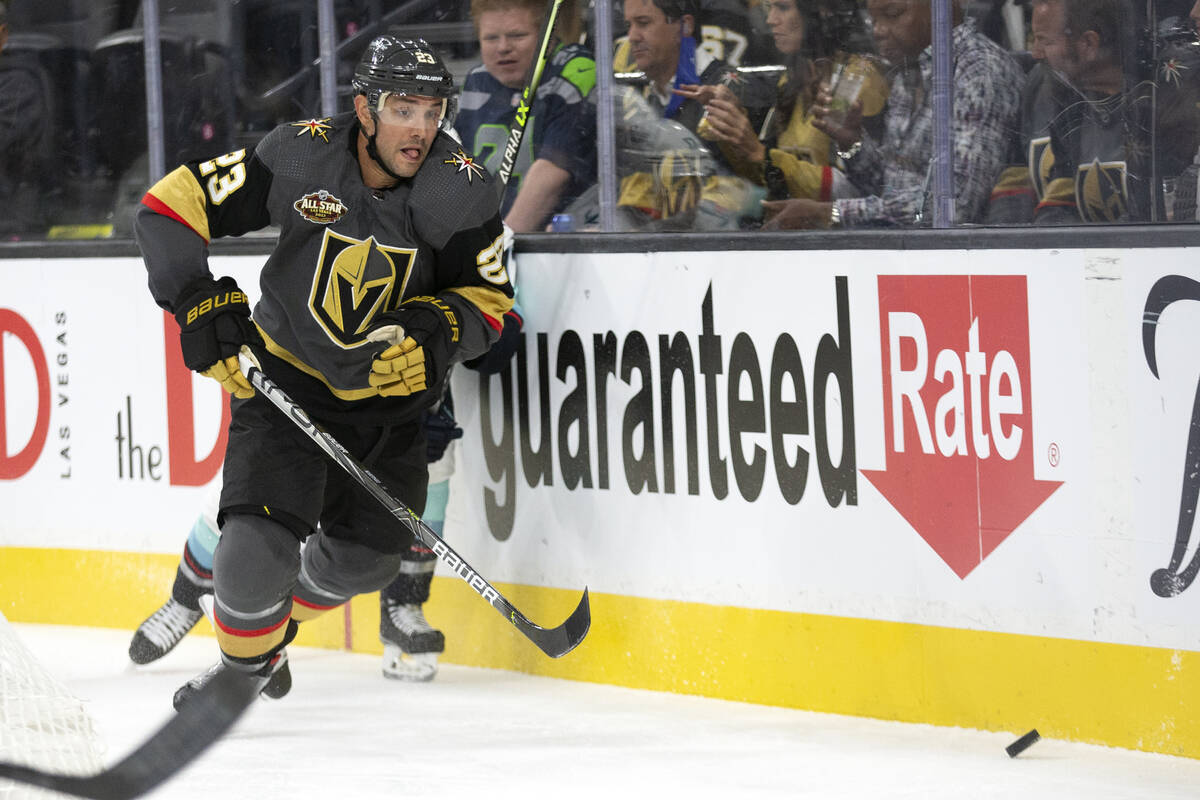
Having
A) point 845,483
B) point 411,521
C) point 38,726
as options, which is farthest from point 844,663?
point 38,726

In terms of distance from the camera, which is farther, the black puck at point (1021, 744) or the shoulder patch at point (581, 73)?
the shoulder patch at point (581, 73)

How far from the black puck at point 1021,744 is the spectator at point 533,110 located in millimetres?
1613

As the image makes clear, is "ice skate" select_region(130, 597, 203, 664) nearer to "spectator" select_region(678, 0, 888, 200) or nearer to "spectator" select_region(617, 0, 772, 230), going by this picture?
"spectator" select_region(617, 0, 772, 230)

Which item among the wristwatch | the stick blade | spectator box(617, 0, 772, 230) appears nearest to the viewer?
the stick blade

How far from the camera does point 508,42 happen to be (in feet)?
14.5

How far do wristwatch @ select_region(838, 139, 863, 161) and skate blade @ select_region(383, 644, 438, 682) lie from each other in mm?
1408

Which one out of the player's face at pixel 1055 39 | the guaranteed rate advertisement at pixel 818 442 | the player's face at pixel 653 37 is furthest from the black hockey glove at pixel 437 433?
the player's face at pixel 1055 39

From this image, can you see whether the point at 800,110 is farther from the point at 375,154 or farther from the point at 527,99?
the point at 375,154

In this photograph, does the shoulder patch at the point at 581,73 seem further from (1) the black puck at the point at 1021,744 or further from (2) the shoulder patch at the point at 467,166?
(1) the black puck at the point at 1021,744

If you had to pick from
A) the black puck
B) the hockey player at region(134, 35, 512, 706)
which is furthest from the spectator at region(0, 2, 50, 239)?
the black puck

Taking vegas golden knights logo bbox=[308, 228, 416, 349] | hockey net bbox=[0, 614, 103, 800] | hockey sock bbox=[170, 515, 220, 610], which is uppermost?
vegas golden knights logo bbox=[308, 228, 416, 349]

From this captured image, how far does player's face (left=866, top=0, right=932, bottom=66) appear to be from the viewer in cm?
365

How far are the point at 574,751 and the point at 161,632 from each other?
4.15 feet

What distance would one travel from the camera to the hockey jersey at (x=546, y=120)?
4.30 metres
